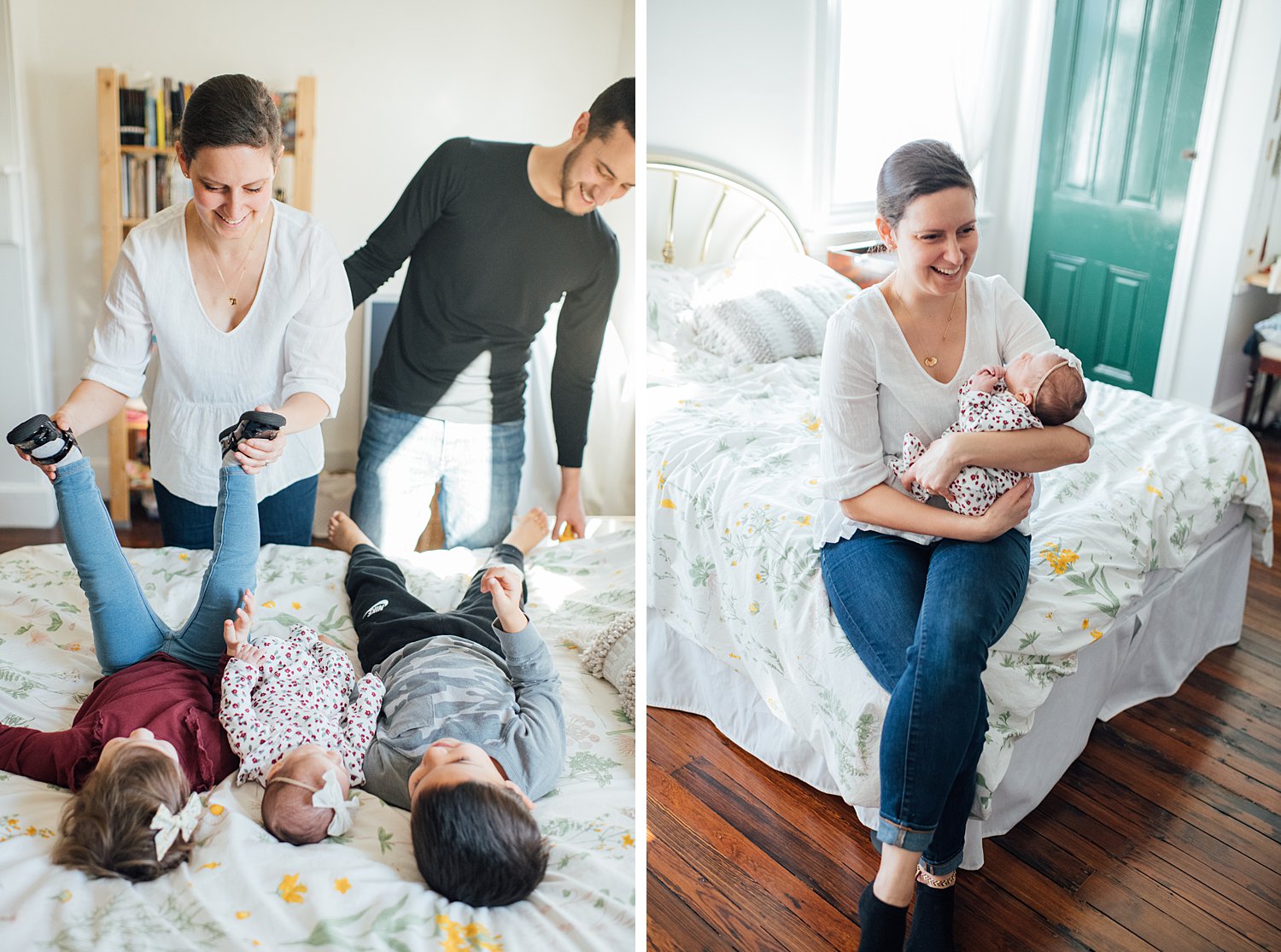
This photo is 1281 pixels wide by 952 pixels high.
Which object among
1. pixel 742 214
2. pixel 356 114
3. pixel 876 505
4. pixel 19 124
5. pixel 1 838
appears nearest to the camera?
pixel 1 838

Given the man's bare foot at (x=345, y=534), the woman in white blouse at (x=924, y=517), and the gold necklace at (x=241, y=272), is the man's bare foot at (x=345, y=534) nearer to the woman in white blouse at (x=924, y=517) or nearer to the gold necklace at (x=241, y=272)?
the gold necklace at (x=241, y=272)

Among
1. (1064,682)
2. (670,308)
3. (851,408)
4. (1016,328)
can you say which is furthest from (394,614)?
(670,308)

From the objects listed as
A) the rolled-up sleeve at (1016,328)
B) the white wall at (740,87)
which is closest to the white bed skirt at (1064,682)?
the rolled-up sleeve at (1016,328)

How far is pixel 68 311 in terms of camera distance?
3.76 feet

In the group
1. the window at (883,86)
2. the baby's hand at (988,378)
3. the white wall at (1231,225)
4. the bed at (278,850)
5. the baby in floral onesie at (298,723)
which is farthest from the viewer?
the window at (883,86)

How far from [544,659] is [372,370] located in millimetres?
419

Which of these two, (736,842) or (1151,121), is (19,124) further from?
(1151,121)

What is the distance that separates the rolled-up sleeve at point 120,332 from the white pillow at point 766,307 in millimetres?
1686

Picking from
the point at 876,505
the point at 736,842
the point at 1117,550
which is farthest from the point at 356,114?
the point at 1117,550

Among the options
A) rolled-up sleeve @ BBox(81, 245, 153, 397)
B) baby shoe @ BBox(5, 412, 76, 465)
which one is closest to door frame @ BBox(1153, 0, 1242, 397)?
rolled-up sleeve @ BBox(81, 245, 153, 397)

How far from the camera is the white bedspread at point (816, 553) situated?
1.60 meters

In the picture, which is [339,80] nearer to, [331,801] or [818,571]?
[331,801]

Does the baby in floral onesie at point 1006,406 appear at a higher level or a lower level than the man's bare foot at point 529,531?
higher

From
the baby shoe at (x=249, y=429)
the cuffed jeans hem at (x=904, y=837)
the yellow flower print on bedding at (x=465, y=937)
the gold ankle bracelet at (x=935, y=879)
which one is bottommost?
the gold ankle bracelet at (x=935, y=879)
